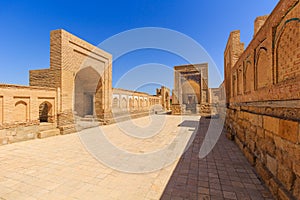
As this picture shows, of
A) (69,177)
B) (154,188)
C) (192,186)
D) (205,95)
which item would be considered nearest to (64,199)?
(69,177)

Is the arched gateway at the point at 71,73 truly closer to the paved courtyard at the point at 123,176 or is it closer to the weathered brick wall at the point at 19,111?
the weathered brick wall at the point at 19,111

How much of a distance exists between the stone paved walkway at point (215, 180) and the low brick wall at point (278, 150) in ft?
0.94

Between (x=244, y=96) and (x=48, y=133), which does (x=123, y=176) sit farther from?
(x=48, y=133)

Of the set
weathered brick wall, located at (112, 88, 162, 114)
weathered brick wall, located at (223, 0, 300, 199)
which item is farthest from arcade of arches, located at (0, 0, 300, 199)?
weathered brick wall, located at (112, 88, 162, 114)

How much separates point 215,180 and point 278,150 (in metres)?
1.39

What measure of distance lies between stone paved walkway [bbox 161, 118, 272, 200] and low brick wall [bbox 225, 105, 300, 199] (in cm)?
29

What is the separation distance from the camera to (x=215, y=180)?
3092 mm

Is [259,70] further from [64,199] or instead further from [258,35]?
[64,199]

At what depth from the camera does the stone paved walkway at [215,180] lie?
102 inches

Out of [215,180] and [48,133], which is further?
[48,133]

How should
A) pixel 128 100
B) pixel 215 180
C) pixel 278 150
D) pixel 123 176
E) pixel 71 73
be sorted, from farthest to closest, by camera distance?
1. pixel 128 100
2. pixel 71 73
3. pixel 123 176
4. pixel 215 180
5. pixel 278 150

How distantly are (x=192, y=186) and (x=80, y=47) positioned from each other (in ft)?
32.4

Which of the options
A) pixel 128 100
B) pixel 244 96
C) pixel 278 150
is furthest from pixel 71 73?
pixel 278 150

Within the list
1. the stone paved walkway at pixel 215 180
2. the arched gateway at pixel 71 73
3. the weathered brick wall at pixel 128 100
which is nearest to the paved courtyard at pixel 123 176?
the stone paved walkway at pixel 215 180
